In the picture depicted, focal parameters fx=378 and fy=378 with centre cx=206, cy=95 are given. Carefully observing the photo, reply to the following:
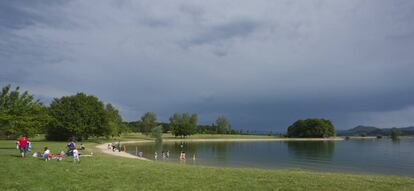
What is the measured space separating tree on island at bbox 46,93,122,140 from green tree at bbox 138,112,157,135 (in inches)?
3317

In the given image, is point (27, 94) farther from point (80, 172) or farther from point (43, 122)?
point (80, 172)

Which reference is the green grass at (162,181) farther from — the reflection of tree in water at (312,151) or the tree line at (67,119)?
the reflection of tree in water at (312,151)

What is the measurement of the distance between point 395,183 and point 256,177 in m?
6.63

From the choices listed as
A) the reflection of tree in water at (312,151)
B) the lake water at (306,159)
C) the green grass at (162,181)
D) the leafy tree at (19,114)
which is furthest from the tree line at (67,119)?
the reflection of tree in water at (312,151)

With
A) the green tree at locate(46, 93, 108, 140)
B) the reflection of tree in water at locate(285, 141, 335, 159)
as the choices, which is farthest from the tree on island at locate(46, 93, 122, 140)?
the reflection of tree in water at locate(285, 141, 335, 159)

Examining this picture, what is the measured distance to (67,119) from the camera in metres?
94.1

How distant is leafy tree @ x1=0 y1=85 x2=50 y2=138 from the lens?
47156mm

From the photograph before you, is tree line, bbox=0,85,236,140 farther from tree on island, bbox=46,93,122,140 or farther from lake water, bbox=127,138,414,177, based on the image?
lake water, bbox=127,138,414,177

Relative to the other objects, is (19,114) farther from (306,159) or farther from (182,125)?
(182,125)

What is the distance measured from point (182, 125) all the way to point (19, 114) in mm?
129127

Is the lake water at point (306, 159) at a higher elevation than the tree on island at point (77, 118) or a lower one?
lower

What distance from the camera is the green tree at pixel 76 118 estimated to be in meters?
93.5

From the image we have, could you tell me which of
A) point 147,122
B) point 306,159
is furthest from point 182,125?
point 306,159

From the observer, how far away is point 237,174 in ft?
67.5
